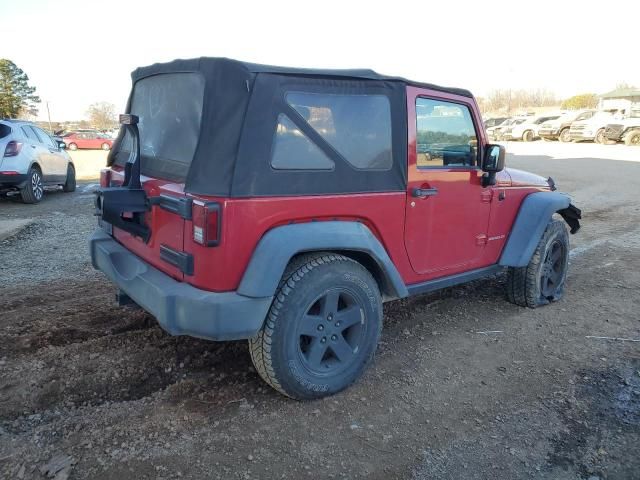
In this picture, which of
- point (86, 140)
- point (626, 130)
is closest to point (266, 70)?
point (626, 130)

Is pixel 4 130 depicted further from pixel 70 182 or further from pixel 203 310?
pixel 203 310

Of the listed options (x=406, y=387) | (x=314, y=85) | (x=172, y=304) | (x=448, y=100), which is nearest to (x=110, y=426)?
(x=172, y=304)

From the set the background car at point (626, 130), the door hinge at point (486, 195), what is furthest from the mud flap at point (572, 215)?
the background car at point (626, 130)

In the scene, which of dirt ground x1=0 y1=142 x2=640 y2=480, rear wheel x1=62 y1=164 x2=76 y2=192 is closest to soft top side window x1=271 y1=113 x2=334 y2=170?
dirt ground x1=0 y1=142 x2=640 y2=480

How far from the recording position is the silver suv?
9.26 metres

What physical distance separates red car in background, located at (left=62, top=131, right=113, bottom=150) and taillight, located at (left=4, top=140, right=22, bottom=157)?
82.2 ft

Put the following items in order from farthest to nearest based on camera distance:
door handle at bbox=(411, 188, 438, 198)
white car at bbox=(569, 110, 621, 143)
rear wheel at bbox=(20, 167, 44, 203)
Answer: white car at bbox=(569, 110, 621, 143) < rear wheel at bbox=(20, 167, 44, 203) < door handle at bbox=(411, 188, 438, 198)

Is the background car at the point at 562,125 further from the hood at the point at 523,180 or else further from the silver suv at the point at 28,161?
the hood at the point at 523,180

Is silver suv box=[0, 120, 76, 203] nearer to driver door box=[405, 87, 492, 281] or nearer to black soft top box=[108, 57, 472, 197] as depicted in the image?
black soft top box=[108, 57, 472, 197]

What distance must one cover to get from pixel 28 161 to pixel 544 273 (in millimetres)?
9293

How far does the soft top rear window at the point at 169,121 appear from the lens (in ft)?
9.58

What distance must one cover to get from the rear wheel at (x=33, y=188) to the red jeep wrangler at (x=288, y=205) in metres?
6.99

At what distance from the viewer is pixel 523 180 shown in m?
4.48

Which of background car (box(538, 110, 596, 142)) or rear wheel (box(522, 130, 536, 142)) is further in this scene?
rear wheel (box(522, 130, 536, 142))
